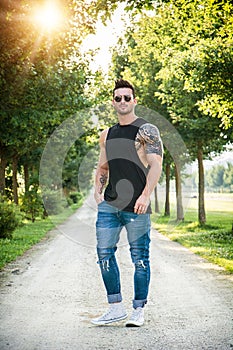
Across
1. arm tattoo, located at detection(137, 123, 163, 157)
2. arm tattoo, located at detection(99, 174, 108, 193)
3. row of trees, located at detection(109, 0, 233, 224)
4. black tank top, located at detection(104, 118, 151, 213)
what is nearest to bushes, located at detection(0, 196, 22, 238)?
row of trees, located at detection(109, 0, 233, 224)

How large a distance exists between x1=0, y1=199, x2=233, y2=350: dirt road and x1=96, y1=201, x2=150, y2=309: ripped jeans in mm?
441

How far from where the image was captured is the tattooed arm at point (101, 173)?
6421 mm

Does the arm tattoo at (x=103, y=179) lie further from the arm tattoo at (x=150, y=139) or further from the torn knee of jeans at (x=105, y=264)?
the torn knee of jeans at (x=105, y=264)

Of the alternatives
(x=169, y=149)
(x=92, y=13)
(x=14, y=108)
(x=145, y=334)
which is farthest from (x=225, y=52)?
(x=169, y=149)

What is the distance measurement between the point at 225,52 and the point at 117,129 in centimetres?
846

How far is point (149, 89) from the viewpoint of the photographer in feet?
89.0

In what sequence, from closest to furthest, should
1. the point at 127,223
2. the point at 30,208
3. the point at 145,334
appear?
1. the point at 145,334
2. the point at 127,223
3. the point at 30,208

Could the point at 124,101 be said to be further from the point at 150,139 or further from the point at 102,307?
the point at 102,307

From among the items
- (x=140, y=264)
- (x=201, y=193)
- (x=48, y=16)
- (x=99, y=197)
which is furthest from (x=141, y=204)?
(x=201, y=193)

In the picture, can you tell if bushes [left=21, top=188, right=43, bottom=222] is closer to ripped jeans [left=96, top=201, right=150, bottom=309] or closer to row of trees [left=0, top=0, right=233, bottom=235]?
row of trees [left=0, top=0, right=233, bottom=235]

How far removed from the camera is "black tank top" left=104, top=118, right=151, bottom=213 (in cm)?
617

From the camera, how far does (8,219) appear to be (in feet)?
61.1

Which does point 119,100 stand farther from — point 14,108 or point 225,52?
point 14,108

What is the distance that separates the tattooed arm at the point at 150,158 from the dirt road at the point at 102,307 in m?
1.38
